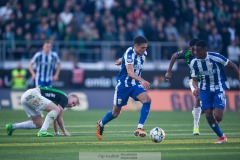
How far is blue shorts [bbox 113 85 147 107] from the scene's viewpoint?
608 inches

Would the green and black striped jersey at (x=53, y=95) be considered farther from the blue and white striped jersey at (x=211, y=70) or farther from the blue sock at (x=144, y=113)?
the blue and white striped jersey at (x=211, y=70)

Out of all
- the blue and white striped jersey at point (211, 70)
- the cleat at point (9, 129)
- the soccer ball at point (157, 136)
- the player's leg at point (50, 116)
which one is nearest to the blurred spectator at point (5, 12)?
the cleat at point (9, 129)

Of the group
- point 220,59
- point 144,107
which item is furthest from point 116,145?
point 220,59

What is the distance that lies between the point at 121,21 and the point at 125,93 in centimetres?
1554

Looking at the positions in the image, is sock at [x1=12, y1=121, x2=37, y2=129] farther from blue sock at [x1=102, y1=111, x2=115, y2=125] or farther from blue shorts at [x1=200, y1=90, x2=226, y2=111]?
blue shorts at [x1=200, y1=90, x2=226, y2=111]

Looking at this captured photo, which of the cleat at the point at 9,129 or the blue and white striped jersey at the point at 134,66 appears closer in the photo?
the blue and white striped jersey at the point at 134,66

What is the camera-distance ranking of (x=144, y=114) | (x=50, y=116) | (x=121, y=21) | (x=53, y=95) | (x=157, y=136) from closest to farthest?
(x=157, y=136) < (x=144, y=114) < (x=50, y=116) < (x=53, y=95) < (x=121, y=21)

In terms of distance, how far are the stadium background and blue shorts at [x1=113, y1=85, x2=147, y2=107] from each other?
1469cm

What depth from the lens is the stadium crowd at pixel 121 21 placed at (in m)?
30.2

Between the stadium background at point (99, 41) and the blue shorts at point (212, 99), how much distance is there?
15628 millimetres

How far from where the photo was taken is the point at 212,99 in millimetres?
14812

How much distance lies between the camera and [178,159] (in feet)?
37.8

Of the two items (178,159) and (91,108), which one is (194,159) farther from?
(91,108)

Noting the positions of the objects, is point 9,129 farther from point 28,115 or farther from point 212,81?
point 212,81
